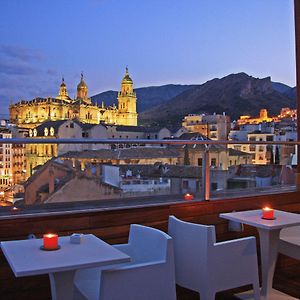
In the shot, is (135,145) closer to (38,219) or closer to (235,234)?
(38,219)

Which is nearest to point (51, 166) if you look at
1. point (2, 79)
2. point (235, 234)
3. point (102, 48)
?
point (235, 234)

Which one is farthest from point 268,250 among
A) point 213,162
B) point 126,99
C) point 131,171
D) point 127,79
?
point 127,79

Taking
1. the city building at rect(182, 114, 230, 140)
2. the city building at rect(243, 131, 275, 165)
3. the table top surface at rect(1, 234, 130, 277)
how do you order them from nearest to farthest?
the table top surface at rect(1, 234, 130, 277)
the city building at rect(243, 131, 275, 165)
the city building at rect(182, 114, 230, 140)

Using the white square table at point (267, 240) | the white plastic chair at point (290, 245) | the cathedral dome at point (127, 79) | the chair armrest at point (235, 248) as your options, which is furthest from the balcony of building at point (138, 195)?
the cathedral dome at point (127, 79)

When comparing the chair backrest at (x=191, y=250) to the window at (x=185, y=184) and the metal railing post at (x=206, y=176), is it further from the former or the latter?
the metal railing post at (x=206, y=176)

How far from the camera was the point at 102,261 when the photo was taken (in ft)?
7.00

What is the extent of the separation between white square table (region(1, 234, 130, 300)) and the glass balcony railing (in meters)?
0.82

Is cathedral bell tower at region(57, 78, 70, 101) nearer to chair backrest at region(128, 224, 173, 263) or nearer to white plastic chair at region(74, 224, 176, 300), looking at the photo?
chair backrest at region(128, 224, 173, 263)

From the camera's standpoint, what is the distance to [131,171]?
3.73 m

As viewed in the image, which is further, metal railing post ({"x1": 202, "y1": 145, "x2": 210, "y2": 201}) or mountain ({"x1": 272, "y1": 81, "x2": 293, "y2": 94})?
mountain ({"x1": 272, "y1": 81, "x2": 293, "y2": 94})

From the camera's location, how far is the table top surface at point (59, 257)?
6.59ft

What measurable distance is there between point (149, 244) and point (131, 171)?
1.07 meters

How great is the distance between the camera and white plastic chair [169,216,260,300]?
2861 millimetres

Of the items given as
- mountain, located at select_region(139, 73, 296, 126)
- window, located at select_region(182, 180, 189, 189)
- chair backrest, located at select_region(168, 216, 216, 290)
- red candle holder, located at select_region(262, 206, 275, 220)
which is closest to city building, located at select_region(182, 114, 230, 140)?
window, located at select_region(182, 180, 189, 189)
